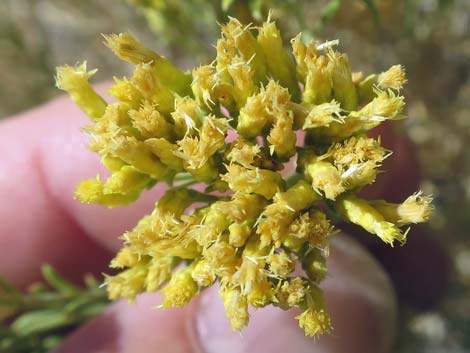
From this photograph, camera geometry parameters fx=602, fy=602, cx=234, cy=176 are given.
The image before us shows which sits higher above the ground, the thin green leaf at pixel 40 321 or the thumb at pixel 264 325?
the thin green leaf at pixel 40 321

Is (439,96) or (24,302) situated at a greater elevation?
(24,302)

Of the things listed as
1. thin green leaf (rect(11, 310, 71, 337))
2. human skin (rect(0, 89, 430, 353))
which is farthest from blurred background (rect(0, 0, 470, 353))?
thin green leaf (rect(11, 310, 71, 337))

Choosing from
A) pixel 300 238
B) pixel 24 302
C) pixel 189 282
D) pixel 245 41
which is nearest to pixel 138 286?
pixel 189 282

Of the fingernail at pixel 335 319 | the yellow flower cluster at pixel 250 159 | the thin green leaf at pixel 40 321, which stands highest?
the yellow flower cluster at pixel 250 159

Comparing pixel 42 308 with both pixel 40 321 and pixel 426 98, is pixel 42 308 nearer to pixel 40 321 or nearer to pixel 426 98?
pixel 40 321

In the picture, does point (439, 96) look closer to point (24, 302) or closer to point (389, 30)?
point (389, 30)

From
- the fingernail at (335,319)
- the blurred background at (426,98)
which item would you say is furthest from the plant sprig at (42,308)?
the blurred background at (426,98)

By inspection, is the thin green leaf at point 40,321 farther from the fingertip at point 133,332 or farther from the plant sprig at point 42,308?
the fingertip at point 133,332
